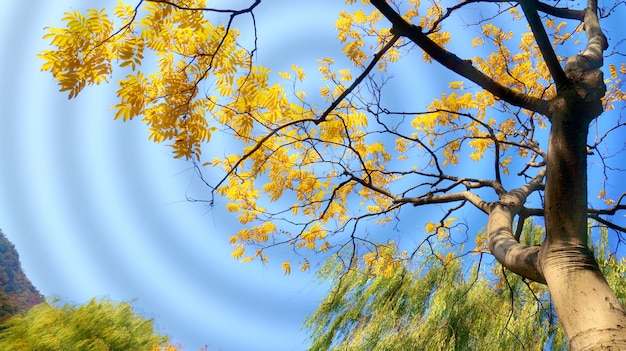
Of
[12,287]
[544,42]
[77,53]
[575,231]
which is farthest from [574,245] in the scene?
[12,287]

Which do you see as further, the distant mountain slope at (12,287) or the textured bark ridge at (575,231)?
the distant mountain slope at (12,287)

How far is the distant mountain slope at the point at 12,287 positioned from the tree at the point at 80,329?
85.3 inches

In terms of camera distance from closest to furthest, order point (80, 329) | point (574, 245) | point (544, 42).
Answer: point (574, 245), point (544, 42), point (80, 329)

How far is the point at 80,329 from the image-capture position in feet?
28.1

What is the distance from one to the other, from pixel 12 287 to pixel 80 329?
30.0ft

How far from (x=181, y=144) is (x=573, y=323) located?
6.76 feet

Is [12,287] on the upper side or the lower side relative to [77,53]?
upper

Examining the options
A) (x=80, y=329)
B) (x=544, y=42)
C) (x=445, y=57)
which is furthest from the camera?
(x=80, y=329)

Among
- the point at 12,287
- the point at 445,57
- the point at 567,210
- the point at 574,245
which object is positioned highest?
the point at 12,287

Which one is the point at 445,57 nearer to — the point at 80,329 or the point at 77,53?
the point at 77,53

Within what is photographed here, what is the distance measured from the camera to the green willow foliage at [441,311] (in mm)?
4660

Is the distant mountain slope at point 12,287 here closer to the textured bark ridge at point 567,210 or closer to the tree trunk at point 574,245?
the textured bark ridge at point 567,210

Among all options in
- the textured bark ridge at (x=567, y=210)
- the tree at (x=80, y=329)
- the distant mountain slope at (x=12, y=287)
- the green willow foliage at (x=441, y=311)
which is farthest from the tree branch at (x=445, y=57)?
the distant mountain slope at (x=12, y=287)

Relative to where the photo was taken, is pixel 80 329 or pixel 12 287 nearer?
pixel 80 329
